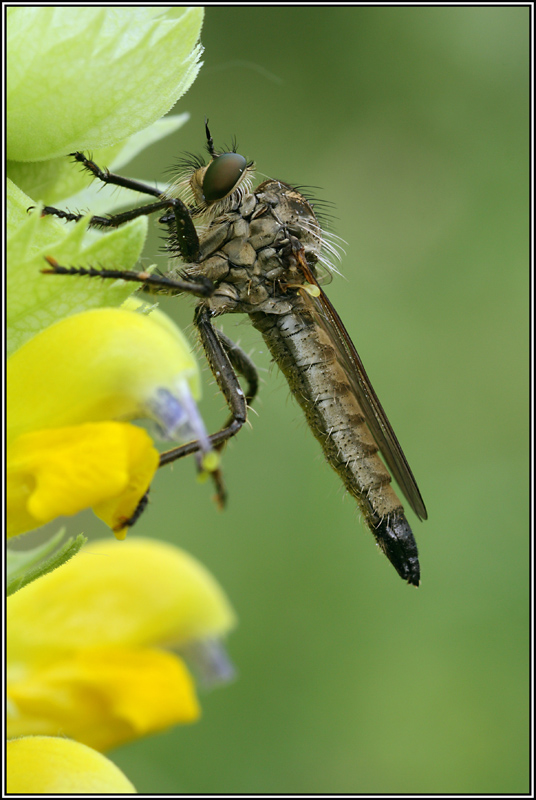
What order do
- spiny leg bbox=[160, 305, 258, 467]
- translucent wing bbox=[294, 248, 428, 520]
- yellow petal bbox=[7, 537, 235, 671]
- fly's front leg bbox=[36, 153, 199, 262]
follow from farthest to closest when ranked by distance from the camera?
spiny leg bbox=[160, 305, 258, 467], translucent wing bbox=[294, 248, 428, 520], yellow petal bbox=[7, 537, 235, 671], fly's front leg bbox=[36, 153, 199, 262]

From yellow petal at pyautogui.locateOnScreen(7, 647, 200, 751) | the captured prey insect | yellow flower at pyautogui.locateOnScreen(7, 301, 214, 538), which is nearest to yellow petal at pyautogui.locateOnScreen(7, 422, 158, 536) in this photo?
yellow flower at pyautogui.locateOnScreen(7, 301, 214, 538)

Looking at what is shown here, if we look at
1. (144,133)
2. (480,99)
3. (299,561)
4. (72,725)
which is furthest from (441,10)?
(72,725)

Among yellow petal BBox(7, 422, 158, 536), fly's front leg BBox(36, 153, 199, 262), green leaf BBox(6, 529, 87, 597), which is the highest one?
fly's front leg BBox(36, 153, 199, 262)

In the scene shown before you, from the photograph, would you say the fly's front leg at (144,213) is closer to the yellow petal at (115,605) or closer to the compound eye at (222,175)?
the compound eye at (222,175)

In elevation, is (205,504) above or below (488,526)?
above

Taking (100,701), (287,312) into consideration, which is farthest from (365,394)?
(100,701)

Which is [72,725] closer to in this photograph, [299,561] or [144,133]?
[144,133]

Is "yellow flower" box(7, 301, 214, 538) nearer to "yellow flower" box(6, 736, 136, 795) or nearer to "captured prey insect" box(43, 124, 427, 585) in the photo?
"yellow flower" box(6, 736, 136, 795)
